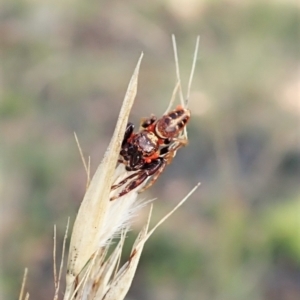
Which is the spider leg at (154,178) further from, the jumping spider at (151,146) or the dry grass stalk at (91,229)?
the dry grass stalk at (91,229)

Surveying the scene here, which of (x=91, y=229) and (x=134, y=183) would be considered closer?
(x=91, y=229)

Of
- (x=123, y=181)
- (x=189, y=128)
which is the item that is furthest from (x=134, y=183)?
(x=189, y=128)

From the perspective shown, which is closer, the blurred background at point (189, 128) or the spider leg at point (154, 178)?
the spider leg at point (154, 178)

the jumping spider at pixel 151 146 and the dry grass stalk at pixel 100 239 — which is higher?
the jumping spider at pixel 151 146

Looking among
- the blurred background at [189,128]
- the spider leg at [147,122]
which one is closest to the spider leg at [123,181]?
the spider leg at [147,122]

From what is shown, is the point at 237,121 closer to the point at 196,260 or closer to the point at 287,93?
the point at 287,93

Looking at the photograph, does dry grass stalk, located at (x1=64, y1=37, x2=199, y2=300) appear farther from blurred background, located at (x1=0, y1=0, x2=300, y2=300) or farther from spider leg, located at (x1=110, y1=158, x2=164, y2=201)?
blurred background, located at (x1=0, y1=0, x2=300, y2=300)

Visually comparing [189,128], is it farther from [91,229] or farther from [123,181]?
[91,229]

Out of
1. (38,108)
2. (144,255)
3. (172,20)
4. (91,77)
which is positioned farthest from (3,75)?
(144,255)
